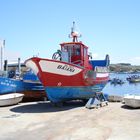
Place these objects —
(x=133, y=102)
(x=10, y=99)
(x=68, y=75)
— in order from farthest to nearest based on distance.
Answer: (x=10, y=99), (x=68, y=75), (x=133, y=102)

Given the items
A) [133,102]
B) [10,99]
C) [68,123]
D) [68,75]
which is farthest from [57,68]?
[68,123]

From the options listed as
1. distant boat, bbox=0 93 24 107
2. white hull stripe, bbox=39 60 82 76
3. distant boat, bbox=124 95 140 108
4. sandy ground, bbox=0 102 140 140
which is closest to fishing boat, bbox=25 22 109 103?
white hull stripe, bbox=39 60 82 76

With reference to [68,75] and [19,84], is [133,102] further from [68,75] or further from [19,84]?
[19,84]

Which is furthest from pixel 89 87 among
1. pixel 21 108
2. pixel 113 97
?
pixel 21 108

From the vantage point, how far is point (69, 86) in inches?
571

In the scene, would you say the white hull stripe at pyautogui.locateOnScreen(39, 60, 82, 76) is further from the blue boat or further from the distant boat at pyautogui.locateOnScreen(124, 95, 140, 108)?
the blue boat

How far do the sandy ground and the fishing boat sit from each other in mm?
895

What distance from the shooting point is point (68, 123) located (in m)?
10.7

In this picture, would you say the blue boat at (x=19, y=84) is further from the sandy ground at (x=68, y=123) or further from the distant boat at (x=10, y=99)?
the sandy ground at (x=68, y=123)

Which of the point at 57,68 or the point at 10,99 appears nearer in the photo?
the point at 57,68

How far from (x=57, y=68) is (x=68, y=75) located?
70 centimetres

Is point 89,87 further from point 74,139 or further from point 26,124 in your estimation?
point 74,139

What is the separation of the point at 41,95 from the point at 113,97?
412cm

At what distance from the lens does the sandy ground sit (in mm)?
8818
